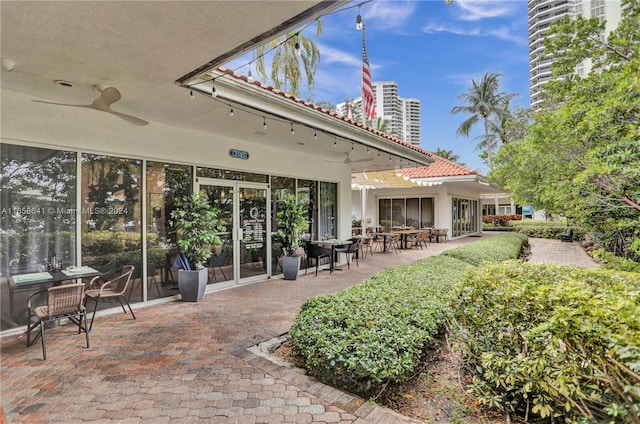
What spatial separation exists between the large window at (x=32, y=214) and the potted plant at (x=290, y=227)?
3929 mm

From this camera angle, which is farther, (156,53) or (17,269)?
(17,269)

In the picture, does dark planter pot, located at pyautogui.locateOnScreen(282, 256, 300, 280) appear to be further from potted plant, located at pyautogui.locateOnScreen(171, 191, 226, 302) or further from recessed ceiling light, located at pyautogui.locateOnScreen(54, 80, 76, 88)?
recessed ceiling light, located at pyautogui.locateOnScreen(54, 80, 76, 88)

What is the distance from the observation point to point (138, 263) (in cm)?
534

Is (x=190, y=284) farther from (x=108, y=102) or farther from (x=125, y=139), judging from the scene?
(x=108, y=102)

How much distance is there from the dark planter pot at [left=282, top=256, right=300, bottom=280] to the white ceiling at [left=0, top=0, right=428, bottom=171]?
13.3 feet

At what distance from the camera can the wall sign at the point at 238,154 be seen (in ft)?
21.7

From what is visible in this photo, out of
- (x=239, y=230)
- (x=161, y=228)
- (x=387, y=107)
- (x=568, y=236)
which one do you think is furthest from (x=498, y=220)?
(x=161, y=228)

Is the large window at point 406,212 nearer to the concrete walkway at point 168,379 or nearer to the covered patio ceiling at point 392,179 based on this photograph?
→ the covered patio ceiling at point 392,179

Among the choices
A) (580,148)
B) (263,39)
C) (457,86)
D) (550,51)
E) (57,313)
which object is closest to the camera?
(263,39)

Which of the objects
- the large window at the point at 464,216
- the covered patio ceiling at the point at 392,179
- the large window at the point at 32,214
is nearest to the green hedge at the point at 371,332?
the large window at the point at 32,214

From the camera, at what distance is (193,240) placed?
5.49 meters

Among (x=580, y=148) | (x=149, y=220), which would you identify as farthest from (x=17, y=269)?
(x=580, y=148)

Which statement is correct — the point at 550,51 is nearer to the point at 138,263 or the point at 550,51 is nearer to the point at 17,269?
the point at 138,263

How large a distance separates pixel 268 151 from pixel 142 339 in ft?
15.4
